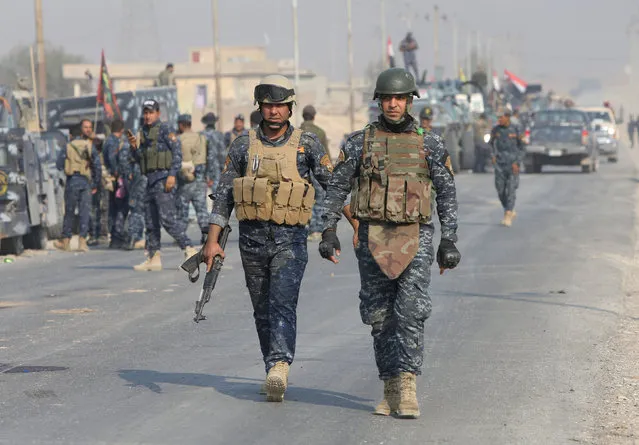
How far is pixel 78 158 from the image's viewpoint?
816 inches

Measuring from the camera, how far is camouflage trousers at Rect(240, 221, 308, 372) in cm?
839

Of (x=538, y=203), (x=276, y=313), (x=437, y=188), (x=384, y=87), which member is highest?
(x=384, y=87)

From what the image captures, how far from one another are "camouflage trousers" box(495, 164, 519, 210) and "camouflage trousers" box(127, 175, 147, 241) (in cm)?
604

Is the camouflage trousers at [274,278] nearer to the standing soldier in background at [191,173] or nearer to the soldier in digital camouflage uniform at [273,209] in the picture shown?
the soldier in digital camouflage uniform at [273,209]

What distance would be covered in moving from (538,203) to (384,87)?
70.3ft

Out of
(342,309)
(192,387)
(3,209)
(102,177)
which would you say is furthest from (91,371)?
(102,177)

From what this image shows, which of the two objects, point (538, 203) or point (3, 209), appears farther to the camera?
point (538, 203)

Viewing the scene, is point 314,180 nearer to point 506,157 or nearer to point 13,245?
point 13,245

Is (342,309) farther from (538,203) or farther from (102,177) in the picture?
(538,203)

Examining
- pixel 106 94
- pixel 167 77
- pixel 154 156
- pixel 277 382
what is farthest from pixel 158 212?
pixel 167 77

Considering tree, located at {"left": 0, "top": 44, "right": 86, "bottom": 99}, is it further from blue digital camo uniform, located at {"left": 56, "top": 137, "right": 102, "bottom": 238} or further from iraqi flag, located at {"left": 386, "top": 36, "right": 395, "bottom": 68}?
blue digital camo uniform, located at {"left": 56, "top": 137, "right": 102, "bottom": 238}

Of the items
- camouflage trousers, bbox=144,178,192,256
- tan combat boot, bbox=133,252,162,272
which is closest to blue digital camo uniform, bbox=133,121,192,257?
camouflage trousers, bbox=144,178,192,256

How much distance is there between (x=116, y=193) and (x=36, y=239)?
129 centimetres

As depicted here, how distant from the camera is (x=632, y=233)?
72.4 feet
